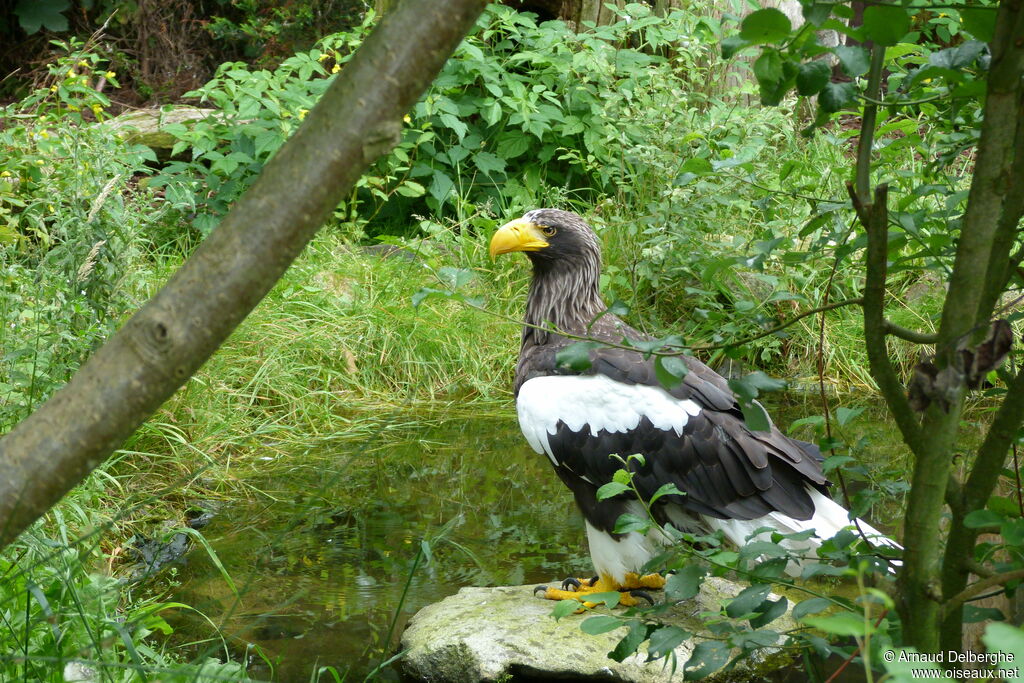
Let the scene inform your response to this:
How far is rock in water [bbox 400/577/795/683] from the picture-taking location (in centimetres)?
281

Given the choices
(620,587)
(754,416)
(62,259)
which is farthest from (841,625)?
(62,259)

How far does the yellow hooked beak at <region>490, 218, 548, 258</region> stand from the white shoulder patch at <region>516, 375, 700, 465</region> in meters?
0.76

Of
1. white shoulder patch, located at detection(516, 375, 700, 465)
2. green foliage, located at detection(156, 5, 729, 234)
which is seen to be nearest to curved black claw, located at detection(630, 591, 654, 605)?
white shoulder patch, located at detection(516, 375, 700, 465)

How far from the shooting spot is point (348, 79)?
1021mm

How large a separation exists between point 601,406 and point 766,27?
2054mm

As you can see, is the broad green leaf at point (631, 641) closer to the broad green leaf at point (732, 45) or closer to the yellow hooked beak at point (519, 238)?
the broad green leaf at point (732, 45)

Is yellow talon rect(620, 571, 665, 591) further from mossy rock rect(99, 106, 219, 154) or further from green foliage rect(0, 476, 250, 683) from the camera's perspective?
mossy rock rect(99, 106, 219, 154)

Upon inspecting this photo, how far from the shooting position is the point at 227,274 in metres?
1.01

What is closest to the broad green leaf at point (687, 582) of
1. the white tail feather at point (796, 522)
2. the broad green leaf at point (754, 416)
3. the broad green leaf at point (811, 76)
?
the broad green leaf at point (754, 416)

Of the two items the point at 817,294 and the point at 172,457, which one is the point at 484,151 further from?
the point at 172,457

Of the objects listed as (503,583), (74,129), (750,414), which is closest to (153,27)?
(74,129)

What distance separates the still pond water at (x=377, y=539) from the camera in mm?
3057

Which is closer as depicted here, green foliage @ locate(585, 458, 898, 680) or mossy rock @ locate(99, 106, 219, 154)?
green foliage @ locate(585, 458, 898, 680)

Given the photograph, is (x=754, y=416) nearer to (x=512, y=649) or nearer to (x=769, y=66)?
(x=769, y=66)
